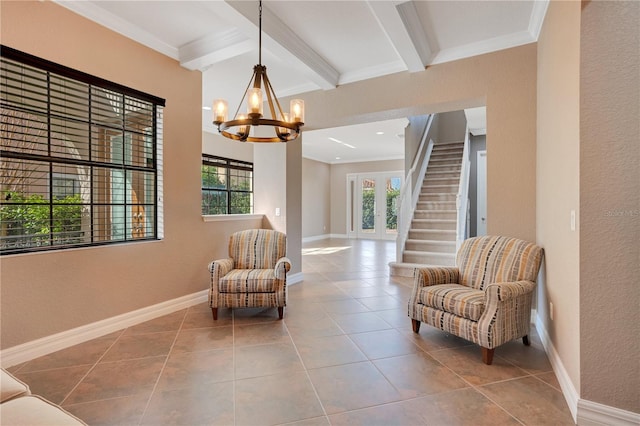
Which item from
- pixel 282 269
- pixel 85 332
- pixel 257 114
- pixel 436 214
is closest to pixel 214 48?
pixel 257 114

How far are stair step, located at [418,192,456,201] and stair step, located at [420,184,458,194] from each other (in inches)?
5.0

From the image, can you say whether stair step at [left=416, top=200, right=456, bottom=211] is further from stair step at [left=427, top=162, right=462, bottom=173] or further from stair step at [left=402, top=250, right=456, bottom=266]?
stair step at [left=402, top=250, right=456, bottom=266]

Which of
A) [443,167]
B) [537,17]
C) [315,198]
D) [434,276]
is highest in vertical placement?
[537,17]

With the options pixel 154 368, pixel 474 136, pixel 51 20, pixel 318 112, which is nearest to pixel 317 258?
pixel 318 112

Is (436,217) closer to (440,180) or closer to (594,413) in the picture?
(440,180)

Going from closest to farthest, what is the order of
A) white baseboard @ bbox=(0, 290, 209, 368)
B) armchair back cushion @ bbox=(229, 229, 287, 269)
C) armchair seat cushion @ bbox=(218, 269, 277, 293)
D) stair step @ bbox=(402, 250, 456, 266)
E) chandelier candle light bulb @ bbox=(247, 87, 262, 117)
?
chandelier candle light bulb @ bbox=(247, 87, 262, 117), white baseboard @ bbox=(0, 290, 209, 368), armchair seat cushion @ bbox=(218, 269, 277, 293), armchair back cushion @ bbox=(229, 229, 287, 269), stair step @ bbox=(402, 250, 456, 266)

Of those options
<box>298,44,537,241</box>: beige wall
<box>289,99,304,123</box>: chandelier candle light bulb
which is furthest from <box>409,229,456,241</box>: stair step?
<box>289,99,304,123</box>: chandelier candle light bulb

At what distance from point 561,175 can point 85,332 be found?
3.98 meters

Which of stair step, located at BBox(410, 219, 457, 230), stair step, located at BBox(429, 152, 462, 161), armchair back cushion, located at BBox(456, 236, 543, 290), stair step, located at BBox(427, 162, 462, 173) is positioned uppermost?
stair step, located at BBox(429, 152, 462, 161)

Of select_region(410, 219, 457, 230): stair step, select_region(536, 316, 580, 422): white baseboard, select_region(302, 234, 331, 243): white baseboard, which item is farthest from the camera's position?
select_region(302, 234, 331, 243): white baseboard

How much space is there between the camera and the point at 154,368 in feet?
7.68

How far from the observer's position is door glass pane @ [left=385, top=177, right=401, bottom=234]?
35.0 ft

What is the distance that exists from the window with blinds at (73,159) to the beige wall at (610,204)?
366cm

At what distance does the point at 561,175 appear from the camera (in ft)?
7.07
